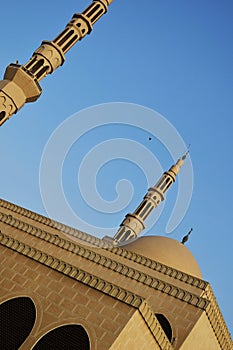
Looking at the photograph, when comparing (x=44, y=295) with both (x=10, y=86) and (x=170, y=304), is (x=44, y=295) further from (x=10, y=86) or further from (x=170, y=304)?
(x=10, y=86)

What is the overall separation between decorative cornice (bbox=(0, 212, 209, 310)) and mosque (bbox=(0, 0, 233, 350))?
3 cm

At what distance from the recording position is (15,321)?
337 inches

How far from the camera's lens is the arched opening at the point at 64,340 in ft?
26.0

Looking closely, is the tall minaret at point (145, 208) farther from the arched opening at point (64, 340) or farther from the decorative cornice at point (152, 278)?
the arched opening at point (64, 340)

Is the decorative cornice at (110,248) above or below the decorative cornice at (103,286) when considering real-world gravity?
above

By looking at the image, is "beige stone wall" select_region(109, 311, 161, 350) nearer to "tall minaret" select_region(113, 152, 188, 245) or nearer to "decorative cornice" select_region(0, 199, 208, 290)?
"decorative cornice" select_region(0, 199, 208, 290)

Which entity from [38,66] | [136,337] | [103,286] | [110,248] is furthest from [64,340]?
[38,66]

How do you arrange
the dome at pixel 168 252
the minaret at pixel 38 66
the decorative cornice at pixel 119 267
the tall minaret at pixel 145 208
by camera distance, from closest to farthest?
the decorative cornice at pixel 119 267 < the dome at pixel 168 252 < the minaret at pixel 38 66 < the tall minaret at pixel 145 208

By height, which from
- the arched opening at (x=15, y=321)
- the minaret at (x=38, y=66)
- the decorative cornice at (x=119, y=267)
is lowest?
the arched opening at (x=15, y=321)

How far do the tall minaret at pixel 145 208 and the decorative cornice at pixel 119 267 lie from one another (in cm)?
537

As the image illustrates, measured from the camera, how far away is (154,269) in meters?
12.9

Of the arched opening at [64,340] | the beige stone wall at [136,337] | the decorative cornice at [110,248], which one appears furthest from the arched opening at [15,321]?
the decorative cornice at [110,248]

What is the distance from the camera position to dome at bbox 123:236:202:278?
1398cm

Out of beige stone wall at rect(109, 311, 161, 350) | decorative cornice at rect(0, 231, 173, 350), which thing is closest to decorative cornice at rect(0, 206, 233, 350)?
decorative cornice at rect(0, 231, 173, 350)
